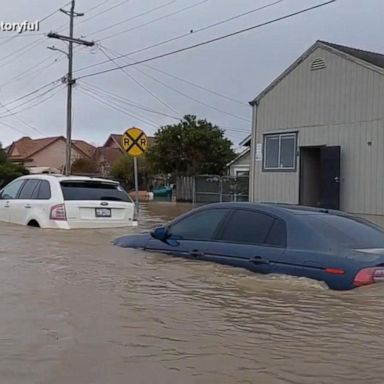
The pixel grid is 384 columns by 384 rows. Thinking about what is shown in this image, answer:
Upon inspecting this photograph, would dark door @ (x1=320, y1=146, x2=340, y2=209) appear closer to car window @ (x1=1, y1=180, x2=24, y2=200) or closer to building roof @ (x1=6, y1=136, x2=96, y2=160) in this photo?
car window @ (x1=1, y1=180, x2=24, y2=200)

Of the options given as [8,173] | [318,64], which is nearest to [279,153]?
[318,64]

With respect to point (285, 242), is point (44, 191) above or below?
above

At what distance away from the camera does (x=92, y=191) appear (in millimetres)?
12859

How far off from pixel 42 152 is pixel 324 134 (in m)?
57.1

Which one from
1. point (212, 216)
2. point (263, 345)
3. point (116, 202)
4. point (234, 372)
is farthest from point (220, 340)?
point (116, 202)

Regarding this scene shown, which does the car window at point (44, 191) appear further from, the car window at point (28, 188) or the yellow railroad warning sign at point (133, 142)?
the yellow railroad warning sign at point (133, 142)

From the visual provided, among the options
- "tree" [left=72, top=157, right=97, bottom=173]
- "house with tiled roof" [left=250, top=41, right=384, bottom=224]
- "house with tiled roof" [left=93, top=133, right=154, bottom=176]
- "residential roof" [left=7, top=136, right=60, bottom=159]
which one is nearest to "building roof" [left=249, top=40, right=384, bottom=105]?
"house with tiled roof" [left=250, top=41, right=384, bottom=224]

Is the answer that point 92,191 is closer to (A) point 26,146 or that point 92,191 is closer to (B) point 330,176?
(B) point 330,176

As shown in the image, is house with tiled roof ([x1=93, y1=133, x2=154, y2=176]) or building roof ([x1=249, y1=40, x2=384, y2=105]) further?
house with tiled roof ([x1=93, y1=133, x2=154, y2=176])

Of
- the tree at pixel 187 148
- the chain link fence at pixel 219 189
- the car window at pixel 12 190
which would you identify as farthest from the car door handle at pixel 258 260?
the tree at pixel 187 148

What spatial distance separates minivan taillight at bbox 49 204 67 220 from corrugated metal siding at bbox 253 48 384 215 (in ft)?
40.8

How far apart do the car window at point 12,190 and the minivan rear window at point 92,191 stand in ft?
5.64

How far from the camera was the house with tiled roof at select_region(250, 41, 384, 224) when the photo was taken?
22047 mm

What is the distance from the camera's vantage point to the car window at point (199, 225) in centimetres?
808
